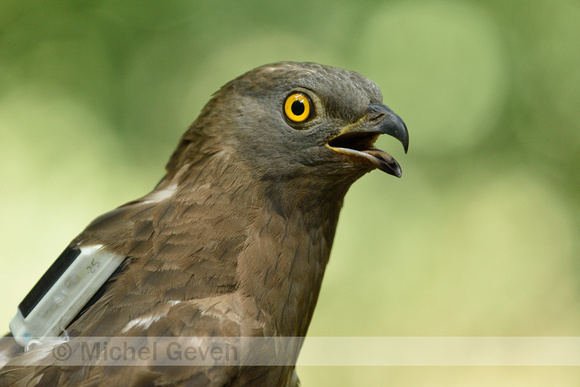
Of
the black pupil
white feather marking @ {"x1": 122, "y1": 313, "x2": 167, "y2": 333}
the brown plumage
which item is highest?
the black pupil

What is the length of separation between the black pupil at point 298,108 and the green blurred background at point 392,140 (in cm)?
381

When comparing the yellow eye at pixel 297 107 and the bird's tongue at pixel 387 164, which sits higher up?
the yellow eye at pixel 297 107

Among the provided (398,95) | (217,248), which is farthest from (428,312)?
(217,248)

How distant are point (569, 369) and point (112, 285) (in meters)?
5.48

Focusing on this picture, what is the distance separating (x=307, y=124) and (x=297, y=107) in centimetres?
8

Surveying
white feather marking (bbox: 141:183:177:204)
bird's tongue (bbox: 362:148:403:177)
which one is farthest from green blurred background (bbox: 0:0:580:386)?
bird's tongue (bbox: 362:148:403:177)

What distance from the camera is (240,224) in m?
2.30

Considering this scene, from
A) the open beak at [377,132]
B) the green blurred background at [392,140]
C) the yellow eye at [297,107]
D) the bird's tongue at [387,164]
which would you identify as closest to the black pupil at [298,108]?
the yellow eye at [297,107]

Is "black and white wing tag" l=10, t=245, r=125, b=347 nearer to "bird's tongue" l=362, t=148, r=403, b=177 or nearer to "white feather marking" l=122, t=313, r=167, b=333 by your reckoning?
"white feather marking" l=122, t=313, r=167, b=333

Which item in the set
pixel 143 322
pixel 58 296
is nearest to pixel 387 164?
pixel 143 322

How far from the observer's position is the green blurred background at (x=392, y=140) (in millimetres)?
6035

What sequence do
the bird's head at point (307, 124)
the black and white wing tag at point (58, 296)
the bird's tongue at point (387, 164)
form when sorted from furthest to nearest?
1. the bird's head at point (307, 124)
2. the bird's tongue at point (387, 164)
3. the black and white wing tag at point (58, 296)

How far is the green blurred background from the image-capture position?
604cm

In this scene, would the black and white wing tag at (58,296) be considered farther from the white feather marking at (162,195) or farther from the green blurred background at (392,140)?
the green blurred background at (392,140)
